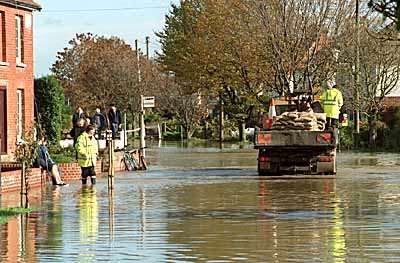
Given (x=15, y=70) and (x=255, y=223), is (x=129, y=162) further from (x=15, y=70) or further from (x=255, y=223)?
(x=255, y=223)

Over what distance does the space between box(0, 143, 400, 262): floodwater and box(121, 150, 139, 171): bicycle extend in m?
5.28

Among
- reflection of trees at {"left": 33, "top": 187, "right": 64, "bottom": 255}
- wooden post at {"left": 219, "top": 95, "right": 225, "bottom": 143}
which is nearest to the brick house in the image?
reflection of trees at {"left": 33, "top": 187, "right": 64, "bottom": 255}

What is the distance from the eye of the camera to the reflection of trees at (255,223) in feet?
46.6

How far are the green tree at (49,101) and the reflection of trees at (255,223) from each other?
69.0 feet

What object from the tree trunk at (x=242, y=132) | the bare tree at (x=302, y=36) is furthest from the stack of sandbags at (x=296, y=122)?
the tree trunk at (x=242, y=132)

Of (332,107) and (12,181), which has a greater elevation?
(332,107)

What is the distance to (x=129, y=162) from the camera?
35812 mm

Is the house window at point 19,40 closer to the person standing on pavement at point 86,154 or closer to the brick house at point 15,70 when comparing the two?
the brick house at point 15,70

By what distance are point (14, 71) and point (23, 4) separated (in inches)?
94.8

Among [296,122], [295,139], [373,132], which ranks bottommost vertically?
[295,139]

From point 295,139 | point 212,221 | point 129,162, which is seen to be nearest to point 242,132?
point 129,162

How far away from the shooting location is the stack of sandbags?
30.4 metres

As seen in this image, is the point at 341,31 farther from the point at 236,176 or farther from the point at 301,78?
the point at 236,176

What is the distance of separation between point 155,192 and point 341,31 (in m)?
28.6
